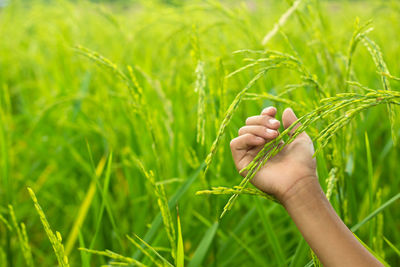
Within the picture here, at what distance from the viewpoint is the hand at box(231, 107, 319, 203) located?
0.58m

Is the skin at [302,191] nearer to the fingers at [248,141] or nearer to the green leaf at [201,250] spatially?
the fingers at [248,141]

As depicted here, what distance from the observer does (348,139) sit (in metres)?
0.88

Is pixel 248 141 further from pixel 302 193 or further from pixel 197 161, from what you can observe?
pixel 197 161

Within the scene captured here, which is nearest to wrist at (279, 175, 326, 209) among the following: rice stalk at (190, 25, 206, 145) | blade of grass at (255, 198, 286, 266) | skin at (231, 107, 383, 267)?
skin at (231, 107, 383, 267)

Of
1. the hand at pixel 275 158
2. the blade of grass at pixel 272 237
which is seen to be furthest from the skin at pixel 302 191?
the blade of grass at pixel 272 237

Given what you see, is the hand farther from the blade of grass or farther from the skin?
the blade of grass

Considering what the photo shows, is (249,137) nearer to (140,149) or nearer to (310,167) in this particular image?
(310,167)

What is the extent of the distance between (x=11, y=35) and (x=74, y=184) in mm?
2427

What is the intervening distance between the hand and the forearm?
0.01m

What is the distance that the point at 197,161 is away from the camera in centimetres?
94

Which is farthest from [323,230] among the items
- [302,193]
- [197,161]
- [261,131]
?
[197,161]

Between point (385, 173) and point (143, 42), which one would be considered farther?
point (143, 42)

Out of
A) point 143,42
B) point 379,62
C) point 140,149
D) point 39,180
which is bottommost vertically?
point 39,180

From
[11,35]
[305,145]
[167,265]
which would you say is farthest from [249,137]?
[11,35]
